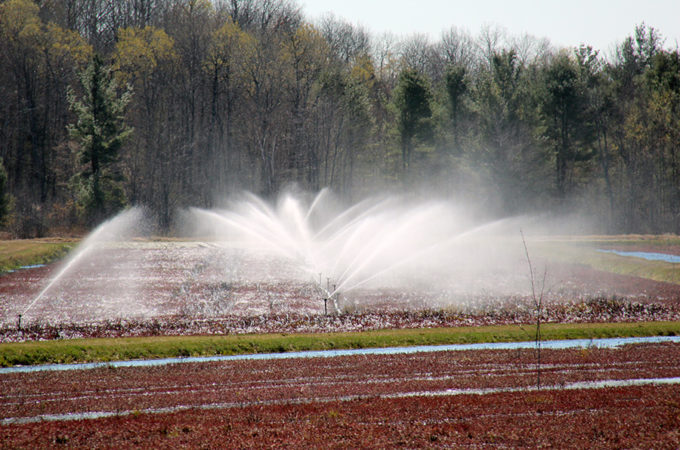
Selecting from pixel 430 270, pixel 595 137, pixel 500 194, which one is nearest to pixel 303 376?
pixel 430 270

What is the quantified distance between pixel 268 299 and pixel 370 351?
13891 millimetres

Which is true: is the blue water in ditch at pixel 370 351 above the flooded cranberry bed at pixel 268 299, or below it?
below

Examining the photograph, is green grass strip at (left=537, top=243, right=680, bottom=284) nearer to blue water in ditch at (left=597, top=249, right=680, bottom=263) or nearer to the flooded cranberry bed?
blue water in ditch at (left=597, top=249, right=680, bottom=263)

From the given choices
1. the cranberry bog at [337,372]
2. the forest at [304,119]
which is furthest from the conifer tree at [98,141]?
the cranberry bog at [337,372]

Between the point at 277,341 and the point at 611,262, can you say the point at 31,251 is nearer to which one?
the point at 277,341

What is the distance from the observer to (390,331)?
35188 mm

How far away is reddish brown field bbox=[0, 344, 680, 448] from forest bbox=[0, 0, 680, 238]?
203 ft

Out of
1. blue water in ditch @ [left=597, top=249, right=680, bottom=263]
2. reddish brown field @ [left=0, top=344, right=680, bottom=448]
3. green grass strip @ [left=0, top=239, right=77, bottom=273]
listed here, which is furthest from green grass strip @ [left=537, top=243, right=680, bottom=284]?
green grass strip @ [left=0, top=239, right=77, bottom=273]

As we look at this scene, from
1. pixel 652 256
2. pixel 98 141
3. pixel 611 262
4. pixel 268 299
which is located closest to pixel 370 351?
pixel 268 299

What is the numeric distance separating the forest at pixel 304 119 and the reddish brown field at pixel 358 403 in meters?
61.9

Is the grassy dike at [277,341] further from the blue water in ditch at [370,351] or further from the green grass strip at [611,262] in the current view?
the green grass strip at [611,262]

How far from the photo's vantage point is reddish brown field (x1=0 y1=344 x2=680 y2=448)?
17.2 m

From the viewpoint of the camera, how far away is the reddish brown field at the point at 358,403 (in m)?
17.2

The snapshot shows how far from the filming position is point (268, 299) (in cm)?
4438
